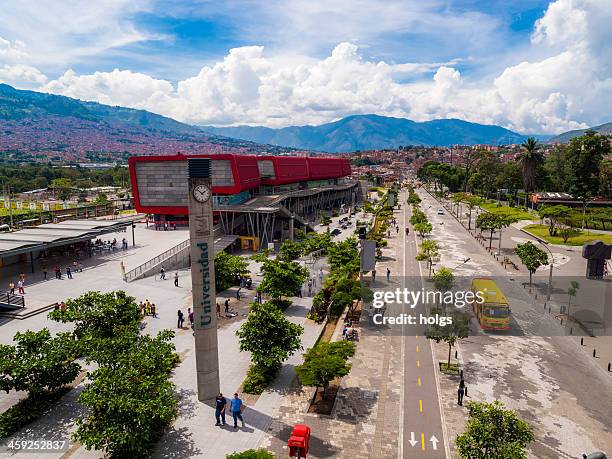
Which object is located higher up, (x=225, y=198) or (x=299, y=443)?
(x=225, y=198)

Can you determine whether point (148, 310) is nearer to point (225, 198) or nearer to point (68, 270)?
point (68, 270)

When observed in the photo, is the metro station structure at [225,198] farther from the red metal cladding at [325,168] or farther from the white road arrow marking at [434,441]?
the white road arrow marking at [434,441]

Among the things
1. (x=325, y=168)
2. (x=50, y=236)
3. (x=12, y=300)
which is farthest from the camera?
(x=325, y=168)

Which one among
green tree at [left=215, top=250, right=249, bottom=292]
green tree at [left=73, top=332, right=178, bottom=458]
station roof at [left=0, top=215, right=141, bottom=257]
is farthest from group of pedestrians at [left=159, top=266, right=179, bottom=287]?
green tree at [left=73, top=332, right=178, bottom=458]

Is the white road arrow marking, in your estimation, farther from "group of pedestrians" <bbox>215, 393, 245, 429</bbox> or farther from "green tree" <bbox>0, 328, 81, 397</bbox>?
"green tree" <bbox>0, 328, 81, 397</bbox>

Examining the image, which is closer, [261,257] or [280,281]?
[280,281]

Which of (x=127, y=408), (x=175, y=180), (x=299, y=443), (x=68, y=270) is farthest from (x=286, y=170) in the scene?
(x=127, y=408)
